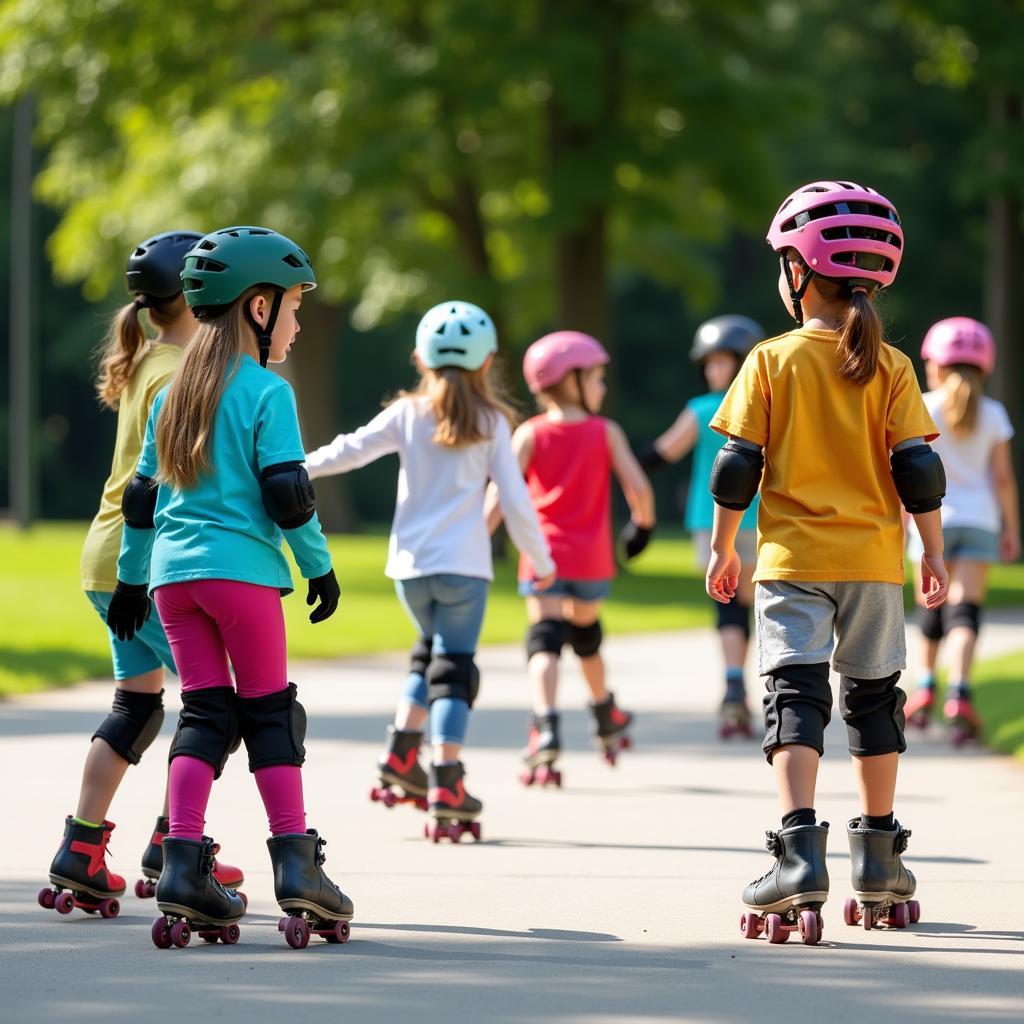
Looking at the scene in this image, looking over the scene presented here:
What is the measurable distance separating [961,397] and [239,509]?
556 centimetres

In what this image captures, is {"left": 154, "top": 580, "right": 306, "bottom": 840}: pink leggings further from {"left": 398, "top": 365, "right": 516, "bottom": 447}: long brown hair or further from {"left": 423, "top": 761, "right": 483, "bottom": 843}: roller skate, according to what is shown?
{"left": 398, "top": 365, "right": 516, "bottom": 447}: long brown hair

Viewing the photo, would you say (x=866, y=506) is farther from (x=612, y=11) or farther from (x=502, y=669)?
(x=612, y=11)

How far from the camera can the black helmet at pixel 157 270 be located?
5.96 m

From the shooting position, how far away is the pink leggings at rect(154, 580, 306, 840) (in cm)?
530

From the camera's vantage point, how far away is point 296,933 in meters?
5.20

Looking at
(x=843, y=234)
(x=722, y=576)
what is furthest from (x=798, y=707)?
(x=843, y=234)

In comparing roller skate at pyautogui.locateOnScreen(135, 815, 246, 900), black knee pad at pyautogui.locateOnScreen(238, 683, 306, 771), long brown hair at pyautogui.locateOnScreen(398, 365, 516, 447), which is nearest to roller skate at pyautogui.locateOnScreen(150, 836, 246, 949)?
black knee pad at pyautogui.locateOnScreen(238, 683, 306, 771)

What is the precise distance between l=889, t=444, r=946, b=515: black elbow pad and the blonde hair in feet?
15.1

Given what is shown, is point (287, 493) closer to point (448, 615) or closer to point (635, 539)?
point (448, 615)

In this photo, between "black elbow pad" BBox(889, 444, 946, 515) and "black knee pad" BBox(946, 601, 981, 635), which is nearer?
"black elbow pad" BBox(889, 444, 946, 515)

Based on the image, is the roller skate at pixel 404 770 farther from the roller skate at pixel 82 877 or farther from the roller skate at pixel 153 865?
the roller skate at pixel 82 877

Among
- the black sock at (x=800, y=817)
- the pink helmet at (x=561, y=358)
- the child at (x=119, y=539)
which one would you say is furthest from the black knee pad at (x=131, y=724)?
the pink helmet at (x=561, y=358)

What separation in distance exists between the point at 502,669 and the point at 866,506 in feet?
27.9

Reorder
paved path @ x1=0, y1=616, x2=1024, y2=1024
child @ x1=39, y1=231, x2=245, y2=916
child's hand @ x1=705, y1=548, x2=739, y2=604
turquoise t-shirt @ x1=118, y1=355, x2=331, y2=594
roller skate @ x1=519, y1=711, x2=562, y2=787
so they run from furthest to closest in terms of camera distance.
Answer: roller skate @ x1=519, y1=711, x2=562, y2=787, child @ x1=39, y1=231, x2=245, y2=916, child's hand @ x1=705, y1=548, x2=739, y2=604, turquoise t-shirt @ x1=118, y1=355, x2=331, y2=594, paved path @ x1=0, y1=616, x2=1024, y2=1024
